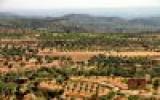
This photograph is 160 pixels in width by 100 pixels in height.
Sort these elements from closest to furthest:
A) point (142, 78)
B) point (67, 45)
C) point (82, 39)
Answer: point (142, 78) < point (67, 45) < point (82, 39)

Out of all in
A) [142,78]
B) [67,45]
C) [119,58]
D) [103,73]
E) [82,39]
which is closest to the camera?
A: [142,78]

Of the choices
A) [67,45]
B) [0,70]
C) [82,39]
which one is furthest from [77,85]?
[82,39]

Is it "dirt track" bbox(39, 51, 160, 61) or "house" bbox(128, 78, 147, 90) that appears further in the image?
"dirt track" bbox(39, 51, 160, 61)

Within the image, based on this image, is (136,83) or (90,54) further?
(90,54)

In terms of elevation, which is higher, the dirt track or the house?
the house

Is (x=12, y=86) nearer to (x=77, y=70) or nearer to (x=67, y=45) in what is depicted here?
(x=77, y=70)

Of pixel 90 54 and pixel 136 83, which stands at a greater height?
pixel 136 83

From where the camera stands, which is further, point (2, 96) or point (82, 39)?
point (82, 39)

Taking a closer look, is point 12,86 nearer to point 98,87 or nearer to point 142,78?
point 98,87

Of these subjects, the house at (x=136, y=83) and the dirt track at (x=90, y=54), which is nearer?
the house at (x=136, y=83)

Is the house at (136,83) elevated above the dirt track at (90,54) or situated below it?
above
